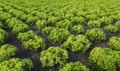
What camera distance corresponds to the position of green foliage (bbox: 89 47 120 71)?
946 cm

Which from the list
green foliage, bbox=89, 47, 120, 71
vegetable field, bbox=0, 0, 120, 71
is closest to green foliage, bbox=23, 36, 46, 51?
vegetable field, bbox=0, 0, 120, 71

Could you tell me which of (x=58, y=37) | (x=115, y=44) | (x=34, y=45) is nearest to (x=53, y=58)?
(x=34, y=45)

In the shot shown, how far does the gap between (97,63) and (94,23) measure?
673 centimetres

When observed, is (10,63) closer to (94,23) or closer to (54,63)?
(54,63)

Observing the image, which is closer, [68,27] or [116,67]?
[116,67]

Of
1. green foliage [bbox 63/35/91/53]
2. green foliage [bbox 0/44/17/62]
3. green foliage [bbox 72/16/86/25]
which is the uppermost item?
green foliage [bbox 0/44/17/62]

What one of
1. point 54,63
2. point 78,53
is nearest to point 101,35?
point 78,53

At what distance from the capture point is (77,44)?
11211 millimetres

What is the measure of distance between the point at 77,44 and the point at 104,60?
6.95 feet

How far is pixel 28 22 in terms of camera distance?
666 inches

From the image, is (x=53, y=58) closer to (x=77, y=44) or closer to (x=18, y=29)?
(x=77, y=44)

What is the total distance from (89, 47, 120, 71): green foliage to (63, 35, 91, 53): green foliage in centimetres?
123

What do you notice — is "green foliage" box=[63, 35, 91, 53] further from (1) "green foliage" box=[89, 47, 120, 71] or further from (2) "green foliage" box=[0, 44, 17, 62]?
(2) "green foliage" box=[0, 44, 17, 62]

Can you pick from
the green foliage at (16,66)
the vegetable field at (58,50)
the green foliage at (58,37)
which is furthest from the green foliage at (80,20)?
the green foliage at (16,66)
